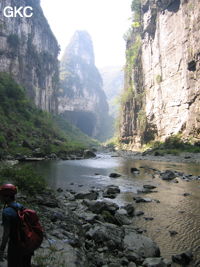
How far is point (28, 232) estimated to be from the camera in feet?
11.0

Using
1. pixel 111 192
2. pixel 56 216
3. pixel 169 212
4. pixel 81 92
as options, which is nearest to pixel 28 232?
pixel 56 216

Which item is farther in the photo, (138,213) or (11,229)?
(138,213)

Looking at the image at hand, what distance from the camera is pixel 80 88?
159250 millimetres

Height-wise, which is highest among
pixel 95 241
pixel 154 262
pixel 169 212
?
pixel 95 241

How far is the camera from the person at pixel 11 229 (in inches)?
133

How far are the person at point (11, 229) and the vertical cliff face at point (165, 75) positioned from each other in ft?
139

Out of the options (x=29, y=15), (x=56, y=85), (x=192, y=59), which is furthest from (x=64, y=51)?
(x=192, y=59)

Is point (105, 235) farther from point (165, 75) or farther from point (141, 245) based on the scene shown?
point (165, 75)

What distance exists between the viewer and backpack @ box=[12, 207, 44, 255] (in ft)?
11.0

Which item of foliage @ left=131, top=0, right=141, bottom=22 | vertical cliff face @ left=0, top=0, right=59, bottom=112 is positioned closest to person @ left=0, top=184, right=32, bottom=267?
vertical cliff face @ left=0, top=0, right=59, bottom=112

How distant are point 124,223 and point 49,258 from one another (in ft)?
13.8

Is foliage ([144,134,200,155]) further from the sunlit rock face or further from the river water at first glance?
the sunlit rock face

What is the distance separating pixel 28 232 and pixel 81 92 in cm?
15790

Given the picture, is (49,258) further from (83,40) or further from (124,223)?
(83,40)
